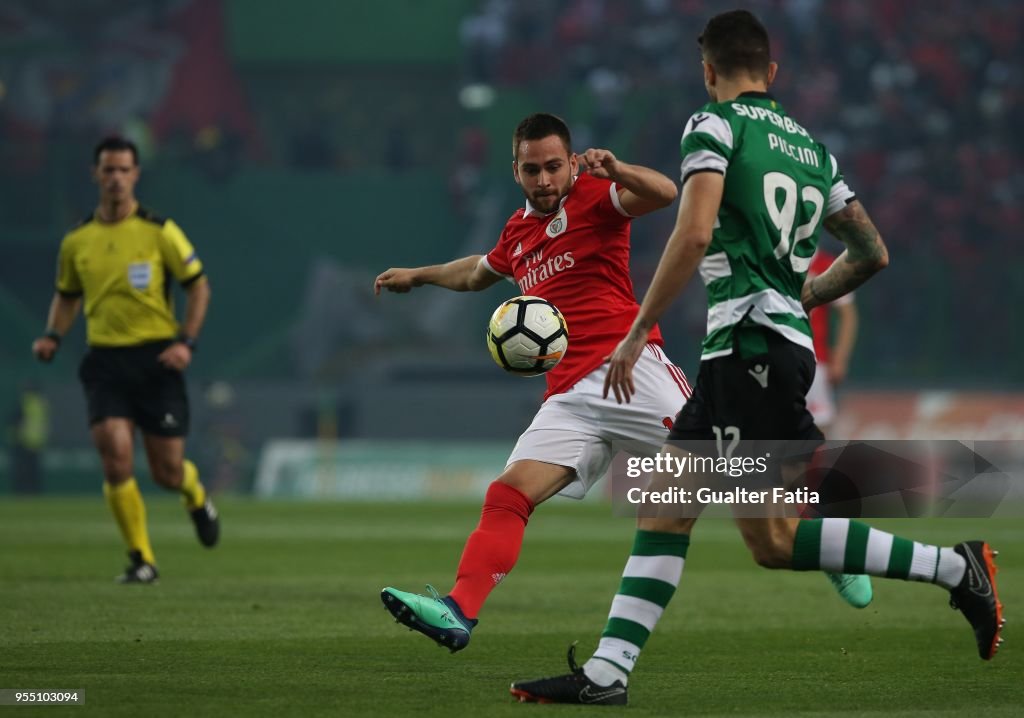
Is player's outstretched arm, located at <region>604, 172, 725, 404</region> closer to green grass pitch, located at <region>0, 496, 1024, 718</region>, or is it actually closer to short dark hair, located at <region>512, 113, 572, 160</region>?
green grass pitch, located at <region>0, 496, 1024, 718</region>

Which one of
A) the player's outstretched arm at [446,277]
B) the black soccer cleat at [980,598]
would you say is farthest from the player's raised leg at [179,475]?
the black soccer cleat at [980,598]

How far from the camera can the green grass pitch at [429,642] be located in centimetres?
451

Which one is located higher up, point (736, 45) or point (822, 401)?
point (736, 45)

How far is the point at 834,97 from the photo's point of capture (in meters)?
24.2

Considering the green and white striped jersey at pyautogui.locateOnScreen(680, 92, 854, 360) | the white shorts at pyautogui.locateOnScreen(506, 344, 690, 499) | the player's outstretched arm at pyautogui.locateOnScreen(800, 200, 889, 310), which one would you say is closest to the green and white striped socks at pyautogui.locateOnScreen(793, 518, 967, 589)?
the green and white striped jersey at pyautogui.locateOnScreen(680, 92, 854, 360)

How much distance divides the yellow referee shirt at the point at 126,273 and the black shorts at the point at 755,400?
490 cm

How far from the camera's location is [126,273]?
28.2 feet

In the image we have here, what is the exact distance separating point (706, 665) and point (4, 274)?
64.6ft

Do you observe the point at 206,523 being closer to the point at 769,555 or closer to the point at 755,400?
the point at 769,555

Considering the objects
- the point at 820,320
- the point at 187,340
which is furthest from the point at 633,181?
the point at 820,320

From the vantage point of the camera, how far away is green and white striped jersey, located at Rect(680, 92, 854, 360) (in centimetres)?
438

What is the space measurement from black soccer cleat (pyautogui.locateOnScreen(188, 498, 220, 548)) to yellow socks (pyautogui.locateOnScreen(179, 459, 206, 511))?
0.04 m

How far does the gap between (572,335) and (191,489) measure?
167 inches

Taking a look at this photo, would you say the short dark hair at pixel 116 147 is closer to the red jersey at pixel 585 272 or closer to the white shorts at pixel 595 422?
the red jersey at pixel 585 272
